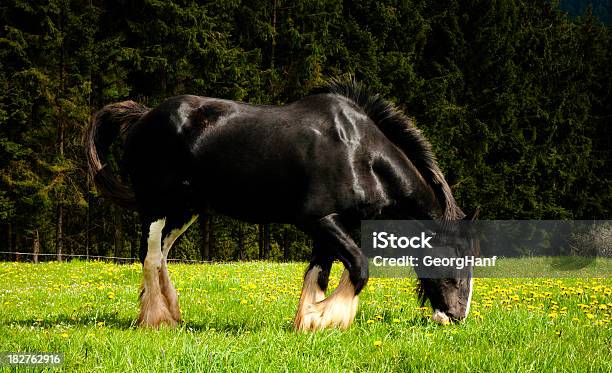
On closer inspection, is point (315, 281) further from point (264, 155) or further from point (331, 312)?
point (264, 155)

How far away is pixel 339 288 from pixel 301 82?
2054 centimetres

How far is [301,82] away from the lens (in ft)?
85.2

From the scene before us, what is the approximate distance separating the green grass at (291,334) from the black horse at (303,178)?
409mm

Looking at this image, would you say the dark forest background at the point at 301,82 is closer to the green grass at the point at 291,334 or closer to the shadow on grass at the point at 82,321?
the green grass at the point at 291,334

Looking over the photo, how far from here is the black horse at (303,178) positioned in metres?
6.21

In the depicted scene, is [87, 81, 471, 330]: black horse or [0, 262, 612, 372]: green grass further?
[87, 81, 471, 330]: black horse

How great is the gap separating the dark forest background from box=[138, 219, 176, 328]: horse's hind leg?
16827mm

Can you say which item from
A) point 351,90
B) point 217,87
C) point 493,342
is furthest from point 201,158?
point 217,87

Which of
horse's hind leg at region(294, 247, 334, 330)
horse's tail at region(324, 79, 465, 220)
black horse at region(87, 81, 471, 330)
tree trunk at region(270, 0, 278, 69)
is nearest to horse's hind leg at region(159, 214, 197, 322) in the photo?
black horse at region(87, 81, 471, 330)

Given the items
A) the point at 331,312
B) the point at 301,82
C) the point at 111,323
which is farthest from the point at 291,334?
the point at 301,82

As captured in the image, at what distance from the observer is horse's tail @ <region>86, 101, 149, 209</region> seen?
24.5 feet

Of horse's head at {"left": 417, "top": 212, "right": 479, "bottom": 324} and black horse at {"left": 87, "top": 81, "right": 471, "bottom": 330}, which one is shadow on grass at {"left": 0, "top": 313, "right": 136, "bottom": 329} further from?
horse's head at {"left": 417, "top": 212, "right": 479, "bottom": 324}

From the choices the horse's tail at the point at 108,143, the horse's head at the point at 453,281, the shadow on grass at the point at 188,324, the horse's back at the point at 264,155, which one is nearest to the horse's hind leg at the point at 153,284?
the shadow on grass at the point at 188,324

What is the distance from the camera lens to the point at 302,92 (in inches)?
1016
